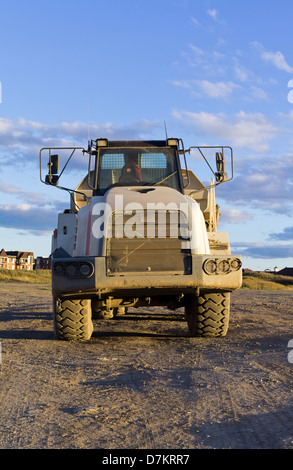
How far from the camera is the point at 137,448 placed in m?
3.51

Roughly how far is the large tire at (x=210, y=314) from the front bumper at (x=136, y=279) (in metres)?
0.53

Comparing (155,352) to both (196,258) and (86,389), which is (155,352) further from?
(86,389)

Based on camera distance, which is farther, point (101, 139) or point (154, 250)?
point (101, 139)

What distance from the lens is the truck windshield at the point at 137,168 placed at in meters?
9.64

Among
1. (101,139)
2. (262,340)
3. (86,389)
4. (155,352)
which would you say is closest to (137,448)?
(86,389)

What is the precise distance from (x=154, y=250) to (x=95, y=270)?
0.92 m

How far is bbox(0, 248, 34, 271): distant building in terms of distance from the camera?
119 meters

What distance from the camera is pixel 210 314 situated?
873 centimetres

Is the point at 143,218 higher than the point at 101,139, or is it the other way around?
the point at 101,139

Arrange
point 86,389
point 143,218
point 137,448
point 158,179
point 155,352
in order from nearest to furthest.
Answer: point 137,448 < point 86,389 < point 155,352 < point 143,218 < point 158,179

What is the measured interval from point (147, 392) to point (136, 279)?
2.92 meters

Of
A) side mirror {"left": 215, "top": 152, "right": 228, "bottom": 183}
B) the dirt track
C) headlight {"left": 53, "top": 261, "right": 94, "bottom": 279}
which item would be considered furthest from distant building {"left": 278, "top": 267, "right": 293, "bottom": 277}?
headlight {"left": 53, "top": 261, "right": 94, "bottom": 279}

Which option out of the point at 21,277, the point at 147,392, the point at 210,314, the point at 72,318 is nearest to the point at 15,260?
the point at 21,277

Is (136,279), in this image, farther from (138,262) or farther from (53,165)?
(53,165)
